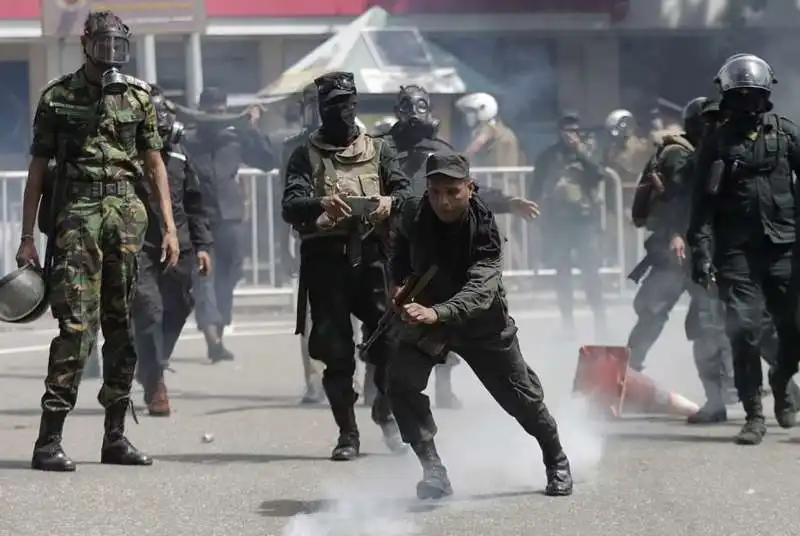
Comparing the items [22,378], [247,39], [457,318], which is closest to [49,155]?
[457,318]

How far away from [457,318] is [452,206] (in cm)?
42

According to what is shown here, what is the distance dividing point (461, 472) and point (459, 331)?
A: 3.50ft

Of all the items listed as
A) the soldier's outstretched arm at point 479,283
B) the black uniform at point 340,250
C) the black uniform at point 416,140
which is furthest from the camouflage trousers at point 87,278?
the black uniform at point 416,140

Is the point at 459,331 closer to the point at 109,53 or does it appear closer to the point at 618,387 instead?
the point at 109,53

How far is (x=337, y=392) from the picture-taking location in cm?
841

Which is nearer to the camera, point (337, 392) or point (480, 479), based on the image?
point (480, 479)

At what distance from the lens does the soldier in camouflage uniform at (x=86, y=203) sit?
25.6 feet

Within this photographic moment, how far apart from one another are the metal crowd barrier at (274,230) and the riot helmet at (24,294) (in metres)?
7.89

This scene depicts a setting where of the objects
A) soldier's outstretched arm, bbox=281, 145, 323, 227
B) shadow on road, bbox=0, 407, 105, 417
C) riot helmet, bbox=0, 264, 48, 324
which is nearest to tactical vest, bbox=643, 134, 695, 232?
soldier's outstretched arm, bbox=281, 145, 323, 227

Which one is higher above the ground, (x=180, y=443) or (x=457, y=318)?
(x=457, y=318)

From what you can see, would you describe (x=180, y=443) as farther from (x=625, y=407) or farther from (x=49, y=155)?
(x=625, y=407)

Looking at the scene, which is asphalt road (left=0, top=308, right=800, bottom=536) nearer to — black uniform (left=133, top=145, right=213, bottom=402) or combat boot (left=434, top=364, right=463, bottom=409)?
combat boot (left=434, top=364, right=463, bottom=409)

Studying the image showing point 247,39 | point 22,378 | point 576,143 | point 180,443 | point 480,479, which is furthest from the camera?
point 247,39

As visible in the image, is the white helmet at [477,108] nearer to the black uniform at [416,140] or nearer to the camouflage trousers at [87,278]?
the black uniform at [416,140]
